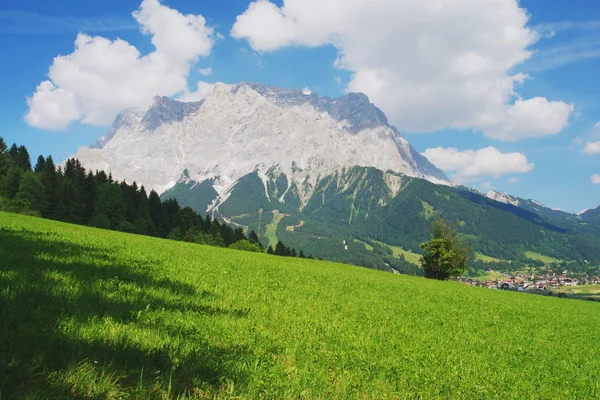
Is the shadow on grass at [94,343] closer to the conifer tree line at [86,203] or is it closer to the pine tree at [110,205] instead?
the conifer tree line at [86,203]

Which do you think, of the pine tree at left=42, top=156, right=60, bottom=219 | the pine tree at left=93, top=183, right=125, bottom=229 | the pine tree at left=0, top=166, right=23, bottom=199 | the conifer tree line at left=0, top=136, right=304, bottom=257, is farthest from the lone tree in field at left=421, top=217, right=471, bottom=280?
the pine tree at left=0, top=166, right=23, bottom=199

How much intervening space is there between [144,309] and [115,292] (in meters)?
1.26

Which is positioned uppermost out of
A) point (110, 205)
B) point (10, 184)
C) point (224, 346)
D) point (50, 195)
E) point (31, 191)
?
point (10, 184)

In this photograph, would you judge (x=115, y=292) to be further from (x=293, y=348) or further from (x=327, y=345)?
(x=327, y=345)

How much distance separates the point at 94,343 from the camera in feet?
16.9

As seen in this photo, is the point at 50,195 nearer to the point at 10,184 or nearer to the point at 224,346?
the point at 10,184

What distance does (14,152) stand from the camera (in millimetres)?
131750

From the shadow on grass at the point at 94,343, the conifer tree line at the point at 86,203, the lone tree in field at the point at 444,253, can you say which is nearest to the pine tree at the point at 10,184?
the conifer tree line at the point at 86,203

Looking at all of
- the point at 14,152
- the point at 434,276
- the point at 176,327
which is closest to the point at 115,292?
the point at 176,327

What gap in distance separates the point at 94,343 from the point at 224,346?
2.31 metres

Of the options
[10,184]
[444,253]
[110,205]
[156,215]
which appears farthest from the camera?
[156,215]

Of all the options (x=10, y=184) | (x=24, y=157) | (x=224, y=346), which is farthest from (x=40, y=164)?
(x=224, y=346)

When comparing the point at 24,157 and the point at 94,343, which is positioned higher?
the point at 24,157

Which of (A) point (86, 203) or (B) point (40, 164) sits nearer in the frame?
(A) point (86, 203)
